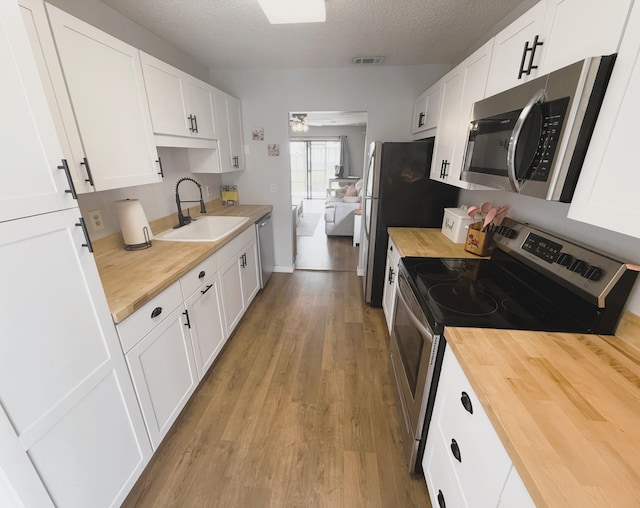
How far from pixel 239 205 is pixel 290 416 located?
2543 mm

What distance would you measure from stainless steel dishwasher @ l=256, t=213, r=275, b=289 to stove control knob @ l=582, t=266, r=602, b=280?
2.56 meters

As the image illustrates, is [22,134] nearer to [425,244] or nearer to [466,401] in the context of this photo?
[466,401]

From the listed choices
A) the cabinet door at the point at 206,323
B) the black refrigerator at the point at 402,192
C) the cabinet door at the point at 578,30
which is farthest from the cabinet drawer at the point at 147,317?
the cabinet door at the point at 578,30

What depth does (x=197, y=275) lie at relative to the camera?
5.70 ft

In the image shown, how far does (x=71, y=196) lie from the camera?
92 centimetres

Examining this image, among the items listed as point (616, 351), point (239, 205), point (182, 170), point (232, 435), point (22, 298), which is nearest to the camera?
point (22, 298)

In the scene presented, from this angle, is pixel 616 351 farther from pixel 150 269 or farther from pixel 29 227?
pixel 150 269

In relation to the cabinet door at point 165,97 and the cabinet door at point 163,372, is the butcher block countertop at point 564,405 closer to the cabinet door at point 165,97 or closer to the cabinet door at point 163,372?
the cabinet door at point 163,372

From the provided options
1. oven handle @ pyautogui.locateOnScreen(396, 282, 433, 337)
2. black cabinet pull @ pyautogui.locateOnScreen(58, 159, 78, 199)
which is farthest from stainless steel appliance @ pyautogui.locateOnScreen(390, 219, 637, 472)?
black cabinet pull @ pyautogui.locateOnScreen(58, 159, 78, 199)

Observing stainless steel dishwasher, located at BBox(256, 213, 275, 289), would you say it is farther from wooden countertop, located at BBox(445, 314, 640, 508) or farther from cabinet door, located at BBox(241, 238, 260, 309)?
wooden countertop, located at BBox(445, 314, 640, 508)

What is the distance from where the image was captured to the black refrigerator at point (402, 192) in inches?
93.8

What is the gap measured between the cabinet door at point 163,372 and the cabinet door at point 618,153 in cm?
179

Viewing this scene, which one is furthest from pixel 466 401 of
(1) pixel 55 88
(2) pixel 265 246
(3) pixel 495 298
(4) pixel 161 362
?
(2) pixel 265 246

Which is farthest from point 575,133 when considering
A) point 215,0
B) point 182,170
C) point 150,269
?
point 182,170
